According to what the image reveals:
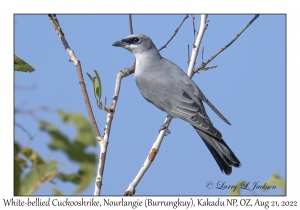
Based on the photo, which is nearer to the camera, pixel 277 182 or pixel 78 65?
pixel 277 182

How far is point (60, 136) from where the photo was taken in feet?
3.96

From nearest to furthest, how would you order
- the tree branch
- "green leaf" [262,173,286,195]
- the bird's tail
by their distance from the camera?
1. "green leaf" [262,173,286,195]
2. the tree branch
3. the bird's tail

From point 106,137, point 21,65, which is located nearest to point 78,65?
point 106,137

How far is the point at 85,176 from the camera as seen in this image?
1323 millimetres

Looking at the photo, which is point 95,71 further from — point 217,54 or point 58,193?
point 58,193

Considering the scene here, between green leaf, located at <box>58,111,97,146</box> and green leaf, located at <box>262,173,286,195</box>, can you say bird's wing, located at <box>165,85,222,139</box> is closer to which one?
green leaf, located at <box>262,173,286,195</box>

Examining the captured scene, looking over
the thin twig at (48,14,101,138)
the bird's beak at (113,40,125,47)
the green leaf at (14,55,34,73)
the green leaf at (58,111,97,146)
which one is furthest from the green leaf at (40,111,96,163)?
the bird's beak at (113,40,125,47)

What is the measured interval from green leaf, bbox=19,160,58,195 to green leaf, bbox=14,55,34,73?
0.63m

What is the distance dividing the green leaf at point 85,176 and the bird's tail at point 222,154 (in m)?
3.04

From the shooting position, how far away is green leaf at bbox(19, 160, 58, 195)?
1318 millimetres

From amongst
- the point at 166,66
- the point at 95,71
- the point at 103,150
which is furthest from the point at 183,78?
the point at 103,150

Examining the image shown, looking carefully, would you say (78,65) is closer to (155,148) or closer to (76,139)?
(155,148)

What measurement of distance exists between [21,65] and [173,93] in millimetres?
3065
